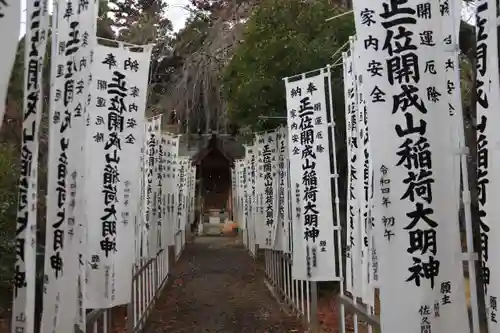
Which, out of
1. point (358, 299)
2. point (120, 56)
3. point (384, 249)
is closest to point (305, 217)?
point (358, 299)

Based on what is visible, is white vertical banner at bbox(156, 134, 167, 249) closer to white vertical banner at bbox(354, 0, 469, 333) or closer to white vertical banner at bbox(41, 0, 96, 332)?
white vertical banner at bbox(41, 0, 96, 332)

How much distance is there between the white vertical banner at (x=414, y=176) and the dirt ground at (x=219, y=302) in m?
5.11

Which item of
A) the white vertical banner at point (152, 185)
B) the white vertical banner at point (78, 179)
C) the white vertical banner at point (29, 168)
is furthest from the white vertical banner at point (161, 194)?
the white vertical banner at point (29, 168)

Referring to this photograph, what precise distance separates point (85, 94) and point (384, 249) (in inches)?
99.5

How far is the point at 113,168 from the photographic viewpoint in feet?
19.8

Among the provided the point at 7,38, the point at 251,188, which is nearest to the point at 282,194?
the point at 251,188

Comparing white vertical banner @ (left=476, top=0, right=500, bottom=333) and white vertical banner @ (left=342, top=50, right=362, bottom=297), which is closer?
white vertical banner @ (left=476, top=0, right=500, bottom=333)

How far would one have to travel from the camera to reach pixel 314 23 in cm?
972

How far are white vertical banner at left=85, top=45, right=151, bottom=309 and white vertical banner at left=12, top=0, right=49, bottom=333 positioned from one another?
2330mm

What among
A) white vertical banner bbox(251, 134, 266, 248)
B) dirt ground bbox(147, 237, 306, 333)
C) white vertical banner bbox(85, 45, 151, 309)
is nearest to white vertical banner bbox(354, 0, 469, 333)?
white vertical banner bbox(85, 45, 151, 309)

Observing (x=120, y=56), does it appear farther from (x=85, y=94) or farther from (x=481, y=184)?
(x=481, y=184)

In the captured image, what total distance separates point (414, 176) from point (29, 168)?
246cm

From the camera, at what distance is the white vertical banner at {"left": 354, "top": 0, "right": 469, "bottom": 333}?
3418 millimetres

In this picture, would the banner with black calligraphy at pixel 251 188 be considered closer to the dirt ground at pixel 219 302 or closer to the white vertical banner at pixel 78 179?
the dirt ground at pixel 219 302
